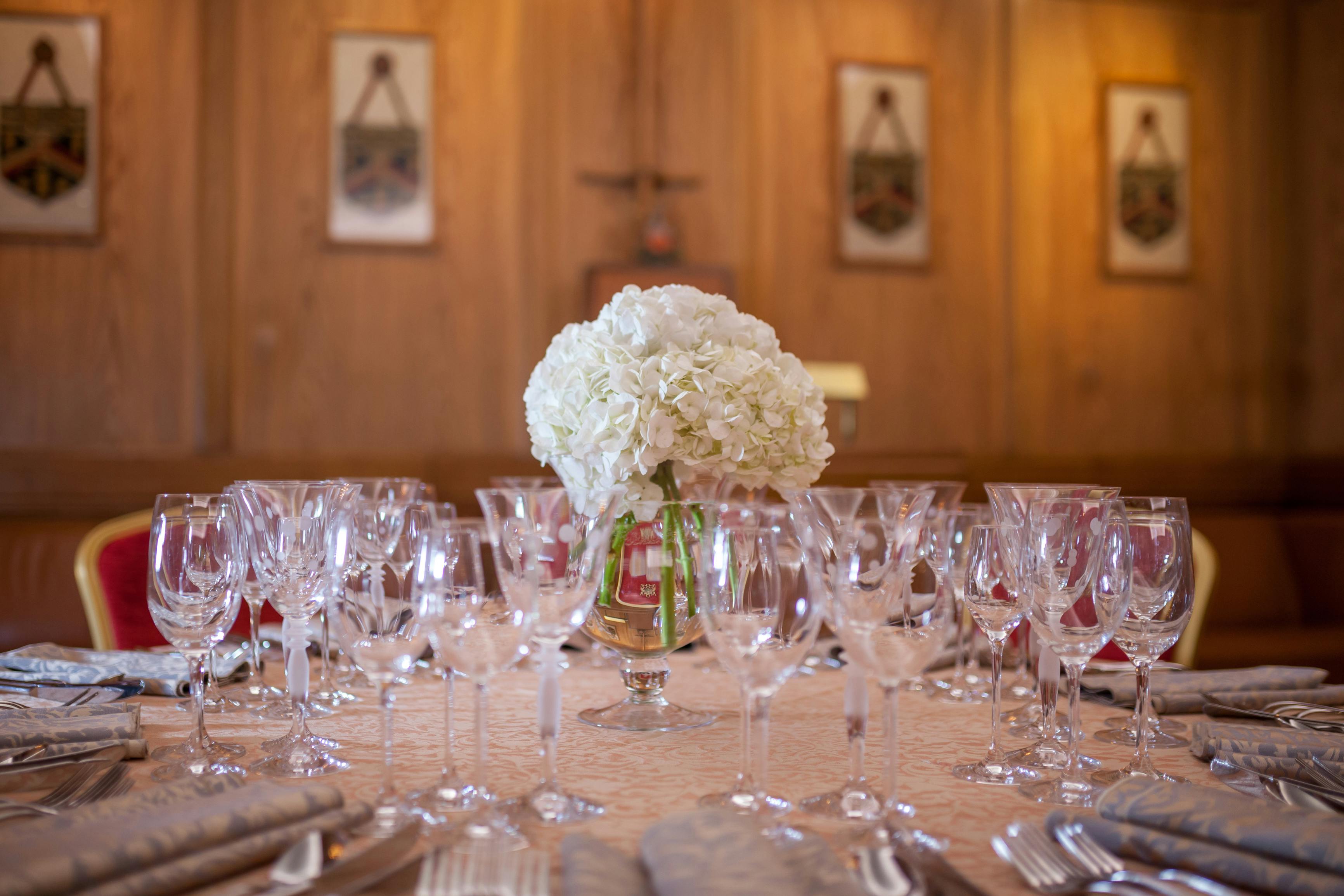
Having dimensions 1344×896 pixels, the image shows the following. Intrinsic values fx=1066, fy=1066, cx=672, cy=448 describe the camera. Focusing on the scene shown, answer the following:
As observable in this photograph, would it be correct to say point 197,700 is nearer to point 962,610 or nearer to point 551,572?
point 551,572

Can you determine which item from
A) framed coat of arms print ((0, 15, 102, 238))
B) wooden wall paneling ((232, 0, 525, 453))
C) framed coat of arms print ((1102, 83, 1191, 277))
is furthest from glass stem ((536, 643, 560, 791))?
framed coat of arms print ((1102, 83, 1191, 277))

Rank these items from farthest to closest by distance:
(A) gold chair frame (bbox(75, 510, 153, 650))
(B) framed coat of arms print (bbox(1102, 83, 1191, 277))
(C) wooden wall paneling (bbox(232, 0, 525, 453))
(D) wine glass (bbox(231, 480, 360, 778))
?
(B) framed coat of arms print (bbox(1102, 83, 1191, 277)), (C) wooden wall paneling (bbox(232, 0, 525, 453)), (A) gold chair frame (bbox(75, 510, 153, 650)), (D) wine glass (bbox(231, 480, 360, 778))

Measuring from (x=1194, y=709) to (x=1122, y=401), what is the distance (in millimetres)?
4395

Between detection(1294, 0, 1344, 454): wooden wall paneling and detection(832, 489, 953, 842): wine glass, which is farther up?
detection(1294, 0, 1344, 454): wooden wall paneling

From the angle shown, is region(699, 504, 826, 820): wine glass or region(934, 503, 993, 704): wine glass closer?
region(699, 504, 826, 820): wine glass

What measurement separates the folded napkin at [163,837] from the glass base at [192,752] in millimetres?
205

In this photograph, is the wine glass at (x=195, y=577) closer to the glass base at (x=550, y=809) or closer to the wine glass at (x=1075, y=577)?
the glass base at (x=550, y=809)

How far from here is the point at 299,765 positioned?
1011 mm

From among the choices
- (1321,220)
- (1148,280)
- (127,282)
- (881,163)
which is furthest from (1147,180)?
(127,282)

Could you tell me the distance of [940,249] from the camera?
5098 millimetres

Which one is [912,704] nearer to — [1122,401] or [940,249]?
[940,249]

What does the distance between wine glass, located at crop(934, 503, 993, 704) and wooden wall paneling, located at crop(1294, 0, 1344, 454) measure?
458cm

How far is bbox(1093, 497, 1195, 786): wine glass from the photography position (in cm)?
107

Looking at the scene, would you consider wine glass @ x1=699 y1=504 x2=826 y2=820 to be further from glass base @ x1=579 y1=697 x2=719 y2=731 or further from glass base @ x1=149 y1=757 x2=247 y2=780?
glass base @ x1=149 y1=757 x2=247 y2=780
